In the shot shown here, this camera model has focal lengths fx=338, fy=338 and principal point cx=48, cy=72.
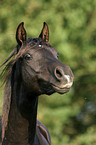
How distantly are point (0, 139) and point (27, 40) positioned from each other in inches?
41.3

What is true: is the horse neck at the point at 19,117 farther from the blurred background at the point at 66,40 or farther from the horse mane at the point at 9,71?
the blurred background at the point at 66,40

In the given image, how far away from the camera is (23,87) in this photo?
336 cm

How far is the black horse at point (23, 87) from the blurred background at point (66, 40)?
27.3 ft

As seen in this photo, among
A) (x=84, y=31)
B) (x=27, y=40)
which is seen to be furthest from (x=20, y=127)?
(x=84, y=31)

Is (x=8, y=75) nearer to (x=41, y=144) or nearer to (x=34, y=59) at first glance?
(x=34, y=59)

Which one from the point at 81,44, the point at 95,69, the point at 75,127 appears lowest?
the point at 75,127

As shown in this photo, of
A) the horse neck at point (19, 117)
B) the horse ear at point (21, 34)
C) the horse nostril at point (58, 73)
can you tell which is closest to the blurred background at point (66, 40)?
the horse ear at point (21, 34)

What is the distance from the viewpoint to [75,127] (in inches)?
621

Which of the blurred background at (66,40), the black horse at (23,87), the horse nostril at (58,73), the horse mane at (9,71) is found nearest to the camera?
the horse nostril at (58,73)

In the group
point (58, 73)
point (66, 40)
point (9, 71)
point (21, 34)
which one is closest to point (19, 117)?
point (9, 71)

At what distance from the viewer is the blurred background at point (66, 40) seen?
12.5m

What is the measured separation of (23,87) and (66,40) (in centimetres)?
1008

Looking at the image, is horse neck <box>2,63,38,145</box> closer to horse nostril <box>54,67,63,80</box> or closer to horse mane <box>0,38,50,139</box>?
horse mane <box>0,38,50,139</box>

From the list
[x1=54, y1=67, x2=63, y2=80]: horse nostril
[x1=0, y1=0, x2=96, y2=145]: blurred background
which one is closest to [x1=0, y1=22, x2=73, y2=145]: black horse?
[x1=54, y1=67, x2=63, y2=80]: horse nostril
